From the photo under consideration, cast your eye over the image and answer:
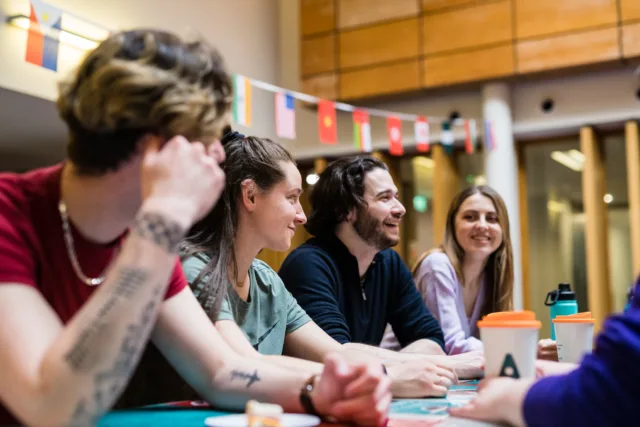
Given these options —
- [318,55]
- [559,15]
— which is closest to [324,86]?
[318,55]

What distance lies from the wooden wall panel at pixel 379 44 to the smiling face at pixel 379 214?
10.6ft

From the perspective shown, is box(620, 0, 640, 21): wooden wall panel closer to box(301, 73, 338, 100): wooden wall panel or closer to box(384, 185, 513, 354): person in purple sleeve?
box(301, 73, 338, 100): wooden wall panel

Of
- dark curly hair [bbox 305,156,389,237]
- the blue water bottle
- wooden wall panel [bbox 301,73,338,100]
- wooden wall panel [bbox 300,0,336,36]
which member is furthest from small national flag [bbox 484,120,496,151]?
the blue water bottle

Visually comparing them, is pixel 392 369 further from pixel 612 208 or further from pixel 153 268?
pixel 612 208

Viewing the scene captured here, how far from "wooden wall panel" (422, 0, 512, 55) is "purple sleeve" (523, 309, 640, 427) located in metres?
4.74

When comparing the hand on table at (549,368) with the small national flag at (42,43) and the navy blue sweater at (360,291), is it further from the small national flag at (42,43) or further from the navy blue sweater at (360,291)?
the small national flag at (42,43)

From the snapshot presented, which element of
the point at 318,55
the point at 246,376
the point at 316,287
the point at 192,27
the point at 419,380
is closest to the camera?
the point at 246,376

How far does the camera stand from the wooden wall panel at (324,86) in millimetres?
5719

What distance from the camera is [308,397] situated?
3.40 ft

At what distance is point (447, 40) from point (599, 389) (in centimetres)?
492

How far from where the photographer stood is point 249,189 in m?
1.79

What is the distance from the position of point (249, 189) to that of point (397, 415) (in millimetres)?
876

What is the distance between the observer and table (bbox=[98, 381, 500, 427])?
0.96 m

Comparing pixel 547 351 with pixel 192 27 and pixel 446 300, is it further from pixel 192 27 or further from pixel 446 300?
pixel 192 27
